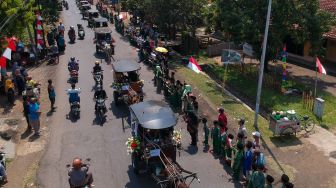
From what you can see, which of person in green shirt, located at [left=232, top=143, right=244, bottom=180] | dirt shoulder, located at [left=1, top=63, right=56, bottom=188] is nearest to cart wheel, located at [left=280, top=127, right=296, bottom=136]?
person in green shirt, located at [left=232, top=143, right=244, bottom=180]

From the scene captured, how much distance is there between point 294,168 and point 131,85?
9257mm

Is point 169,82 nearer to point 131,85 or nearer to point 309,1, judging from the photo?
point 131,85

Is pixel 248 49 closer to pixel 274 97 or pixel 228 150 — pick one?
pixel 274 97

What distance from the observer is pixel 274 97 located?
77.6 feet

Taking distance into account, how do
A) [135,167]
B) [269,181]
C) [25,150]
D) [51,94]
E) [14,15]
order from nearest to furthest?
[269,181] → [135,167] → [25,150] → [51,94] → [14,15]

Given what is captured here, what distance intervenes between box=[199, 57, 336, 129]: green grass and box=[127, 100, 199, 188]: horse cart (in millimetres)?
9412

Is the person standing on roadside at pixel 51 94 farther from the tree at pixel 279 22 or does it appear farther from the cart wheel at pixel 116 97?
the tree at pixel 279 22

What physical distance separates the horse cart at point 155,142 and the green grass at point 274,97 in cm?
941

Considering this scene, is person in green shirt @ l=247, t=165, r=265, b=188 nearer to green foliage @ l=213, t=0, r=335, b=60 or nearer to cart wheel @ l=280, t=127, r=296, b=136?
cart wheel @ l=280, t=127, r=296, b=136

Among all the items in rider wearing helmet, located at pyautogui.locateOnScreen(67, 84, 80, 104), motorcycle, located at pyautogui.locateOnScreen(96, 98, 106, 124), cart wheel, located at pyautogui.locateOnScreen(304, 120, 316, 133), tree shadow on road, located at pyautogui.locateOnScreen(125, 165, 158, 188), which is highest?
rider wearing helmet, located at pyautogui.locateOnScreen(67, 84, 80, 104)

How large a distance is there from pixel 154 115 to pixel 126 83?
726cm

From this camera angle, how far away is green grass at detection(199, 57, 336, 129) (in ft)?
69.2

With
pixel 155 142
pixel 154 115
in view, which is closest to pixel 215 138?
pixel 155 142

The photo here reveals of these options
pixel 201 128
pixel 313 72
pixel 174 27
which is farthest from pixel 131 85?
pixel 174 27
